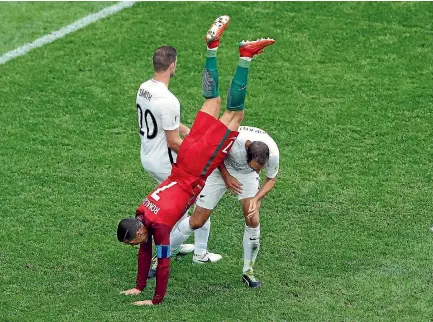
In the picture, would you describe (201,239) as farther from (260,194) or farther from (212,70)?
(212,70)

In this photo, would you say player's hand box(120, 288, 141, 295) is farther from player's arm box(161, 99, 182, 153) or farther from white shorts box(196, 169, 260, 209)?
player's arm box(161, 99, 182, 153)

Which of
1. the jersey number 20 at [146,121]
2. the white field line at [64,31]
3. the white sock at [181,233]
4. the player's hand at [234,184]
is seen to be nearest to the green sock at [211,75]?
the jersey number 20 at [146,121]

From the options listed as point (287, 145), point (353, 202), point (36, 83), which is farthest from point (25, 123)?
point (353, 202)

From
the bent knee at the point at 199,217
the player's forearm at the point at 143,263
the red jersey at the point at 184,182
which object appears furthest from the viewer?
the bent knee at the point at 199,217

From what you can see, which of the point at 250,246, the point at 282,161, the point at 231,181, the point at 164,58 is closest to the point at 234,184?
the point at 231,181

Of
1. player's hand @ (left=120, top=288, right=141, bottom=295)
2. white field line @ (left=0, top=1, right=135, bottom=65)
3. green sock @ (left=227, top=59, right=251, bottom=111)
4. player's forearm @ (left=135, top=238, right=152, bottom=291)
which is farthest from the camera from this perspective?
white field line @ (left=0, top=1, right=135, bottom=65)

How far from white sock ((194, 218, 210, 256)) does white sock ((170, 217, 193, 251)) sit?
0.44ft

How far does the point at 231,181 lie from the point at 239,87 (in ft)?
3.03

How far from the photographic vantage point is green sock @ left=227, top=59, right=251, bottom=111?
390 inches

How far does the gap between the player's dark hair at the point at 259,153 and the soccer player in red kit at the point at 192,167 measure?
1.43 feet

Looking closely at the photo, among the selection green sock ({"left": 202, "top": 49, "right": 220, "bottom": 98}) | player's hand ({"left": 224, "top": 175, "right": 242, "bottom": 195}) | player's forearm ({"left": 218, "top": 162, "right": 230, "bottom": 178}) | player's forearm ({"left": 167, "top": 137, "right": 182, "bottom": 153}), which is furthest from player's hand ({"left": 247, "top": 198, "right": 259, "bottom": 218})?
green sock ({"left": 202, "top": 49, "right": 220, "bottom": 98})

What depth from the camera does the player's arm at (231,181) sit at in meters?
10.1

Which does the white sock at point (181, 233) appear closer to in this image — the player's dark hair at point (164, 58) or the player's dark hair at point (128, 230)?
the player's dark hair at point (128, 230)

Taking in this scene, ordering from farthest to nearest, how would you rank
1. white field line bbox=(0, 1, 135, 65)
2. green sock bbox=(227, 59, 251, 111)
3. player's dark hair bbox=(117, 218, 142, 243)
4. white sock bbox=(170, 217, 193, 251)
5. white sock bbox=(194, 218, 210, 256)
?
white field line bbox=(0, 1, 135, 65) < white sock bbox=(194, 218, 210, 256) < white sock bbox=(170, 217, 193, 251) < green sock bbox=(227, 59, 251, 111) < player's dark hair bbox=(117, 218, 142, 243)
